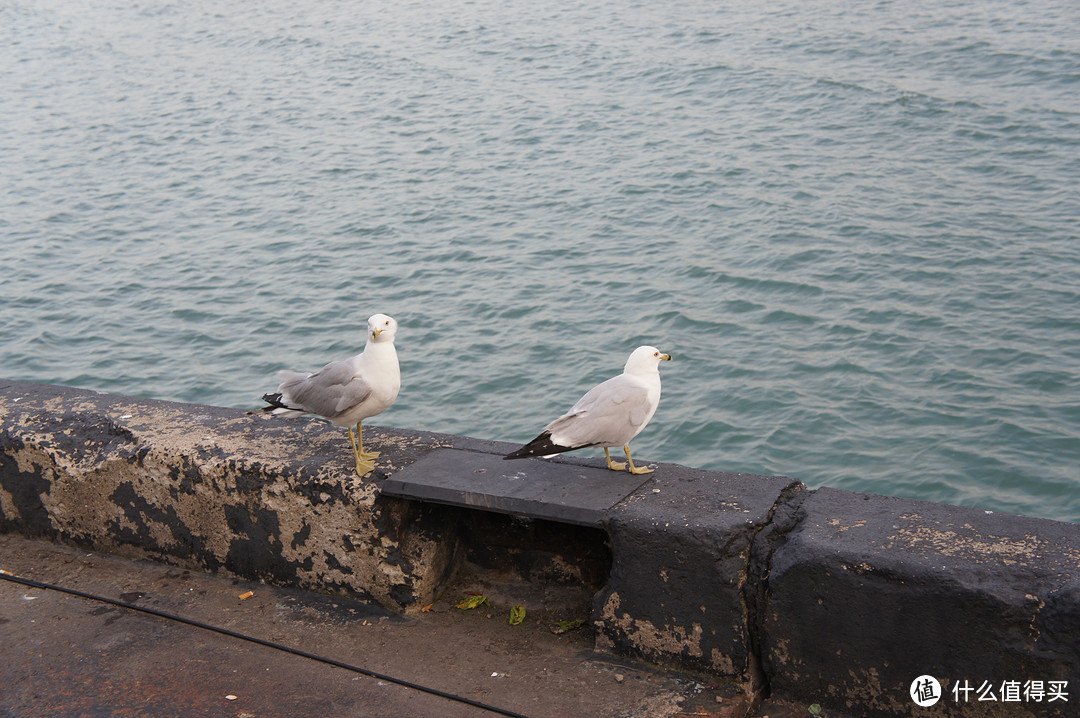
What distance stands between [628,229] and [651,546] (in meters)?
10.1

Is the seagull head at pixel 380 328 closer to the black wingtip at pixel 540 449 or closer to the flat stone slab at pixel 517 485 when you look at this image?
the flat stone slab at pixel 517 485

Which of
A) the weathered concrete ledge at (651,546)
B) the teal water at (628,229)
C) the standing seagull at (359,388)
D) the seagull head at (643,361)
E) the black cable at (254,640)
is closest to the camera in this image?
the weathered concrete ledge at (651,546)

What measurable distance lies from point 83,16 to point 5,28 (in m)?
2.08

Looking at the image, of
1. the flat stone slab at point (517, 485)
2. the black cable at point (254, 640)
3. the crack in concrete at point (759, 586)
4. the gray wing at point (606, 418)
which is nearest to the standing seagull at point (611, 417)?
the gray wing at point (606, 418)

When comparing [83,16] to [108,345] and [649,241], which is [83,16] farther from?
[649,241]

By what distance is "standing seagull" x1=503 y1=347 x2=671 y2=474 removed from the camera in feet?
11.2

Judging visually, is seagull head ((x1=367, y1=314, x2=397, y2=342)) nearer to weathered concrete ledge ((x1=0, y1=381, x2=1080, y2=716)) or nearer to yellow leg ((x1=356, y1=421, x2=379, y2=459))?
yellow leg ((x1=356, y1=421, x2=379, y2=459))

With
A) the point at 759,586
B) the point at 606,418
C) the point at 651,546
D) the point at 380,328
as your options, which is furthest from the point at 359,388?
the point at 759,586

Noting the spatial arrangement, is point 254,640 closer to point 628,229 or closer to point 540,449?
point 540,449

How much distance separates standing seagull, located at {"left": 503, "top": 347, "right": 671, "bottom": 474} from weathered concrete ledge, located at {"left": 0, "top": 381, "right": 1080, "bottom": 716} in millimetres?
220

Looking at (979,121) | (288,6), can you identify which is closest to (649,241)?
(979,121)

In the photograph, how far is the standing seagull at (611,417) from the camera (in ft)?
11.2

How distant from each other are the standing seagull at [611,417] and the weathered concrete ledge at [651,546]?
0.72 feet

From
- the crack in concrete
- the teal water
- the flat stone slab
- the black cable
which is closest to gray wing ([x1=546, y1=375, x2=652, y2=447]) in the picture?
the flat stone slab
